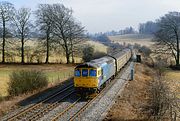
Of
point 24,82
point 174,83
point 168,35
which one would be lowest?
point 174,83

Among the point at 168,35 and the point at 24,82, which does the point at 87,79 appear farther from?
the point at 168,35

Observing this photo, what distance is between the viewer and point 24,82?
102ft

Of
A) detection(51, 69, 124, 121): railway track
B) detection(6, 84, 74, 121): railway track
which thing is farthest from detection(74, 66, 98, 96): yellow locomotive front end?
detection(6, 84, 74, 121): railway track

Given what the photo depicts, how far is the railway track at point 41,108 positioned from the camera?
2136 cm

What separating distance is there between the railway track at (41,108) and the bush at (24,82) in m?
3.06

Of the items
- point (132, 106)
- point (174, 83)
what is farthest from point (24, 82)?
point (174, 83)

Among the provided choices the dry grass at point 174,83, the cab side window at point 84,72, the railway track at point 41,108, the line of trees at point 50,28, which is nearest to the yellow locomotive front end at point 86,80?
the cab side window at point 84,72

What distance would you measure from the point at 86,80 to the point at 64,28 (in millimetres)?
40445

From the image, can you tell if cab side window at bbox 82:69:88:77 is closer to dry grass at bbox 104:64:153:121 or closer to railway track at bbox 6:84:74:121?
railway track at bbox 6:84:74:121

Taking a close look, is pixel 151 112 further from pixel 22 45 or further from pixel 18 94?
pixel 22 45

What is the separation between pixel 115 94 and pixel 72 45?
126ft

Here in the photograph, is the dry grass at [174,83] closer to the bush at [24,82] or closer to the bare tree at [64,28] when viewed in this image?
the bush at [24,82]

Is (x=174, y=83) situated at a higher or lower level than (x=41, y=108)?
lower

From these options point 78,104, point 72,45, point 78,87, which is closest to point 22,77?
point 78,87
